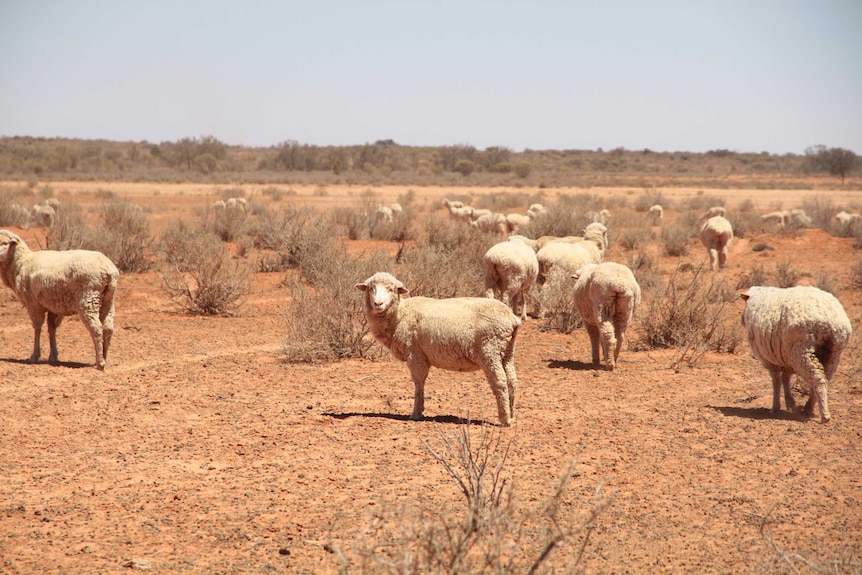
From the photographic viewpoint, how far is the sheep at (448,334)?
7.76 meters

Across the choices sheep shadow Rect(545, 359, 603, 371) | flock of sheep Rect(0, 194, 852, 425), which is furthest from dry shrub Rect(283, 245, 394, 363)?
sheep shadow Rect(545, 359, 603, 371)

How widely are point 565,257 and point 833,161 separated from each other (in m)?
67.2

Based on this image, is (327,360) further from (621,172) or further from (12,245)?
(621,172)

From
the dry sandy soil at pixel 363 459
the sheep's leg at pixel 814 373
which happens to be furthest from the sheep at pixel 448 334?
the sheep's leg at pixel 814 373

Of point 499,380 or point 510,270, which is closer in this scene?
point 499,380

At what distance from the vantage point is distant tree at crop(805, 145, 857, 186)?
231ft

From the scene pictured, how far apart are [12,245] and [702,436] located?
900 centimetres

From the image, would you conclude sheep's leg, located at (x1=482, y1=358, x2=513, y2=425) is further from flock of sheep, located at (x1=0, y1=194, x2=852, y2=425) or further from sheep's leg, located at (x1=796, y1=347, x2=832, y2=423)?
sheep's leg, located at (x1=796, y1=347, x2=832, y2=423)

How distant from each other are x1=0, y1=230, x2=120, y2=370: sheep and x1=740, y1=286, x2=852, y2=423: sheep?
25.8ft

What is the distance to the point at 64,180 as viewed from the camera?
5491cm

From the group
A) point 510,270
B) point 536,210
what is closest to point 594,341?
point 510,270

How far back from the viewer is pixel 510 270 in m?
13.7

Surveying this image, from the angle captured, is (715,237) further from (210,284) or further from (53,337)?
(53,337)

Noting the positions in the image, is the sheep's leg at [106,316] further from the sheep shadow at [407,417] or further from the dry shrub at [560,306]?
the dry shrub at [560,306]
